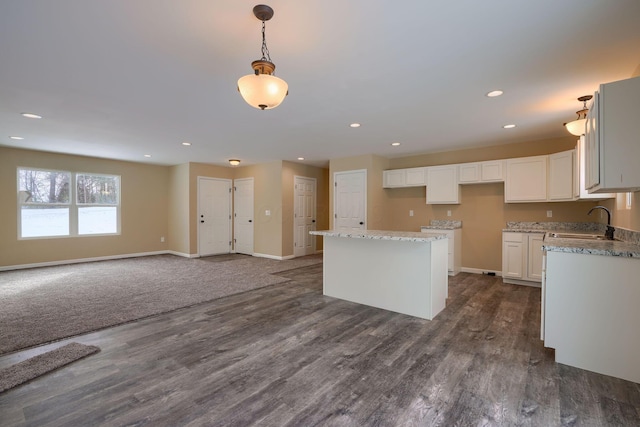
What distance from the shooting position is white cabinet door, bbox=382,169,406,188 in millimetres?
6334

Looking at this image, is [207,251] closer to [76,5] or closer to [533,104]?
[76,5]

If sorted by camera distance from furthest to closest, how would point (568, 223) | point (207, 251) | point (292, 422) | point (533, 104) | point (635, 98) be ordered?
point (207, 251) < point (568, 223) < point (533, 104) < point (635, 98) < point (292, 422)

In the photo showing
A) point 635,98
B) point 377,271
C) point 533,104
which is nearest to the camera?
point 635,98

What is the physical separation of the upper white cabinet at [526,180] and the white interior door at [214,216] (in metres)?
6.74

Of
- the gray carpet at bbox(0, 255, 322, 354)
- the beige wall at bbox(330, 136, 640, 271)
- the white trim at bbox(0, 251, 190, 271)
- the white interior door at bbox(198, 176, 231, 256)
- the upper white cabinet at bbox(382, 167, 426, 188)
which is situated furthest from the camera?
the white interior door at bbox(198, 176, 231, 256)

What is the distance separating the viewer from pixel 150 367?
93.2 inches

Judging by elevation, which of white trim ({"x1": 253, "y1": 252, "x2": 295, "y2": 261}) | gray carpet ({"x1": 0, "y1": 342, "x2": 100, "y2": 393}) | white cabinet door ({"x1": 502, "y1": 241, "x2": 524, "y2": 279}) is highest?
white cabinet door ({"x1": 502, "y1": 241, "x2": 524, "y2": 279})

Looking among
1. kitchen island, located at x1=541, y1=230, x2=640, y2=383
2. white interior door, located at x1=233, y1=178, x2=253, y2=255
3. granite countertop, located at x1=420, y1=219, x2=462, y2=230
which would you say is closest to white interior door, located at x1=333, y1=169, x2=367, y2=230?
granite countertop, located at x1=420, y1=219, x2=462, y2=230

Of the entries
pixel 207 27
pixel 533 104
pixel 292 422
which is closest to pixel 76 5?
pixel 207 27

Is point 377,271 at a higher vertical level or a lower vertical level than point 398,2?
lower

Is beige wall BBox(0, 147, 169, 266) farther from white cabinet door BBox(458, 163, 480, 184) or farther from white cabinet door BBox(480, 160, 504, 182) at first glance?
white cabinet door BBox(480, 160, 504, 182)

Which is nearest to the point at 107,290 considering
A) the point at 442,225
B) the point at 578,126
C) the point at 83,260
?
the point at 83,260

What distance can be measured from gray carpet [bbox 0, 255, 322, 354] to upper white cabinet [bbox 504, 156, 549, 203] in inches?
164

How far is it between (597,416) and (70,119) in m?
6.09
